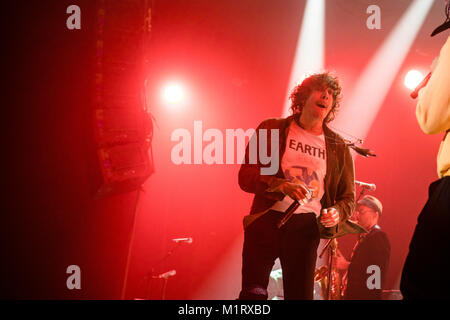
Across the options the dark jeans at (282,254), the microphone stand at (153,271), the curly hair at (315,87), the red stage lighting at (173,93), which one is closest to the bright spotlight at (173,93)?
the red stage lighting at (173,93)

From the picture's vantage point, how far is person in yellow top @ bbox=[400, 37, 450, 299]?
118 cm

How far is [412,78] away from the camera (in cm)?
484

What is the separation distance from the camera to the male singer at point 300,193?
1.86 meters

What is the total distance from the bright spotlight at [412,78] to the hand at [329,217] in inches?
142

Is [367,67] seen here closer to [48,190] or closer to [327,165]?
[327,165]

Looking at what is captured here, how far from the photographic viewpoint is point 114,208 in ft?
11.1

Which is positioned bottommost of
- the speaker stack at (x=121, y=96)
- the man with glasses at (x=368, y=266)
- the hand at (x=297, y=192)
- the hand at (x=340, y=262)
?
the hand at (x=340, y=262)

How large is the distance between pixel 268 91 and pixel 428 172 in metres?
2.77

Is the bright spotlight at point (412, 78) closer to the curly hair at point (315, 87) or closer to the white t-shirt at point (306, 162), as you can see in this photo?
the curly hair at point (315, 87)

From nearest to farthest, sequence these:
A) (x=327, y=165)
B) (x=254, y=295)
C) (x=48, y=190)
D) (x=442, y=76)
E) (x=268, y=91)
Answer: (x=442, y=76) < (x=254, y=295) < (x=327, y=165) < (x=48, y=190) < (x=268, y=91)

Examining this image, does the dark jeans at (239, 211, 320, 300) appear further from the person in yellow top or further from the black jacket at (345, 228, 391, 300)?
the black jacket at (345, 228, 391, 300)

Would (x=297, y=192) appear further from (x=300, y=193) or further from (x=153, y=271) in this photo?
(x=153, y=271)

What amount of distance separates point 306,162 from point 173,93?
2863mm
